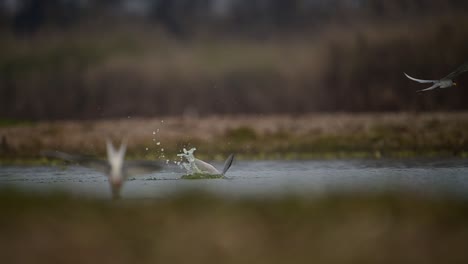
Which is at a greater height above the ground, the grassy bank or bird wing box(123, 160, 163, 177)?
the grassy bank

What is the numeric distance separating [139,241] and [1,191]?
6588mm

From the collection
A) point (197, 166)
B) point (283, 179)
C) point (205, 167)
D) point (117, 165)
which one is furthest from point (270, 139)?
point (117, 165)

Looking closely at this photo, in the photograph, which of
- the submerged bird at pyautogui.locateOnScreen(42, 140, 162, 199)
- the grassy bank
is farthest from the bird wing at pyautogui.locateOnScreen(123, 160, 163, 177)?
the grassy bank

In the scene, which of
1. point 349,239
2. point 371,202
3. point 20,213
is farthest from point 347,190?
point 20,213

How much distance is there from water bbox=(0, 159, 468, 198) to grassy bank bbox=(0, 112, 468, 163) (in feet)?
16.4

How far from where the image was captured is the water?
1769cm

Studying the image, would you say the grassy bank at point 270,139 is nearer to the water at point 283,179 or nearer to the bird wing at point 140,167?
the water at point 283,179

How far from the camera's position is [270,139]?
133ft

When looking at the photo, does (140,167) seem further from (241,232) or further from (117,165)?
(241,232)

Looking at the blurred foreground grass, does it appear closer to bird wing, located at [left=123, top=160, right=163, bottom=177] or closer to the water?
bird wing, located at [left=123, top=160, right=163, bottom=177]

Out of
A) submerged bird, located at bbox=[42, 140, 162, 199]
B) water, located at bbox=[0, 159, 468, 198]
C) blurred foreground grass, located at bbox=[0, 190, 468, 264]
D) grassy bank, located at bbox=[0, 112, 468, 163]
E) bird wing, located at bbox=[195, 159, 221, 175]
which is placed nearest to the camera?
blurred foreground grass, located at bbox=[0, 190, 468, 264]

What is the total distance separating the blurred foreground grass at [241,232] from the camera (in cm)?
1018

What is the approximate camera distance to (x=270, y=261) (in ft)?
32.6

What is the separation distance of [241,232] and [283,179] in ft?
36.1
